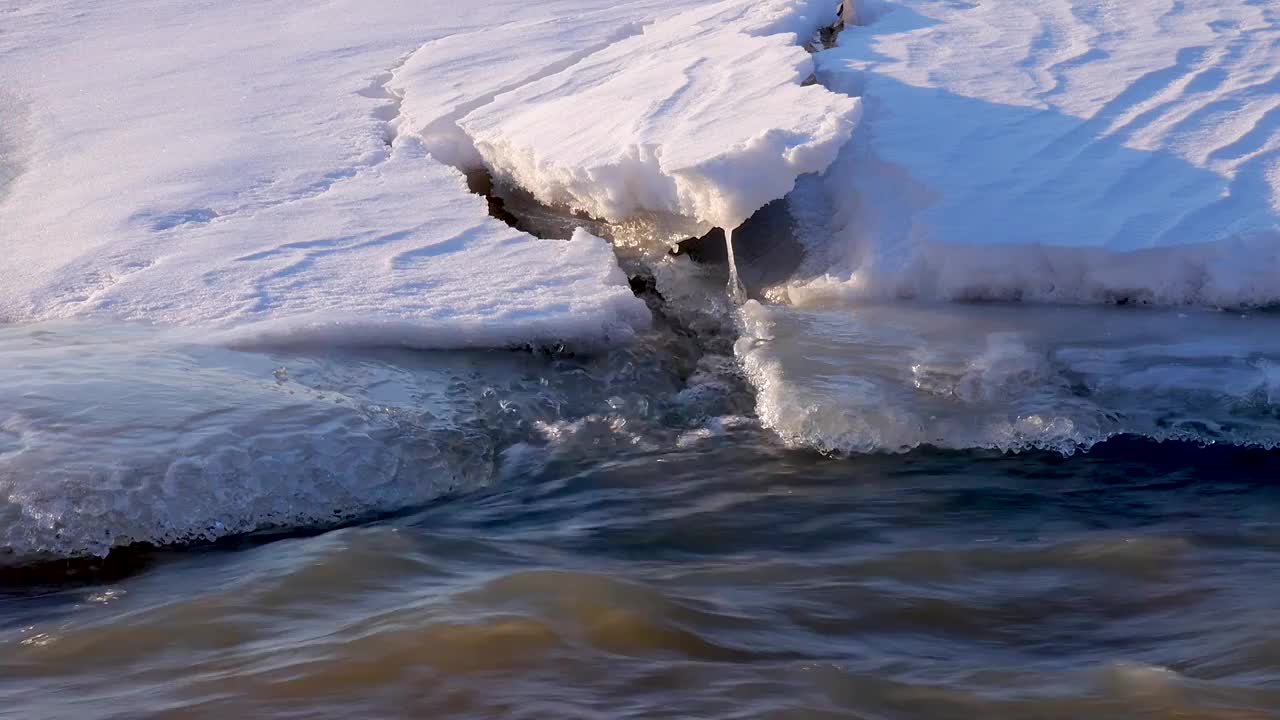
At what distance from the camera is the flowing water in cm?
282

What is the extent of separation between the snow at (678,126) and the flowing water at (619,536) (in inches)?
22.6

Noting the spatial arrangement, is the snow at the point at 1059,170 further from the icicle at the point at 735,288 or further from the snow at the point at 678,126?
A: the snow at the point at 678,126

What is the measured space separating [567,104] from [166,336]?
2561 millimetres

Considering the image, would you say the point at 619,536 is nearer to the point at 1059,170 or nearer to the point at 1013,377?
the point at 1013,377

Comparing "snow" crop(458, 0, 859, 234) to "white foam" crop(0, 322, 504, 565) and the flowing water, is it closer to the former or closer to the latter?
the flowing water

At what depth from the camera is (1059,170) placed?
554 cm

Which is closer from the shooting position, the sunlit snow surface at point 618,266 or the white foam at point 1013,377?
the sunlit snow surface at point 618,266

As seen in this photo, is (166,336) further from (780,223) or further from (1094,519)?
(1094,519)

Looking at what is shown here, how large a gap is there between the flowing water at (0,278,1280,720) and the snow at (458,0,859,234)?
57 cm

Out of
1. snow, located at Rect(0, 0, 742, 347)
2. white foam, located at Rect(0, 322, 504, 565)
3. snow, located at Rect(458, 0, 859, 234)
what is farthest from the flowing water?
snow, located at Rect(458, 0, 859, 234)

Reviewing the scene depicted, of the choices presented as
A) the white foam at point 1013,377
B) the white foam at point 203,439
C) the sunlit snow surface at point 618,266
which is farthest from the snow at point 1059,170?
the white foam at point 203,439

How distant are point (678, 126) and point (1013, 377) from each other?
1938 mm

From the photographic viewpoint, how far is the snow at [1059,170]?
16.6 feet

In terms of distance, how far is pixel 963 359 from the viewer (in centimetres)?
471
